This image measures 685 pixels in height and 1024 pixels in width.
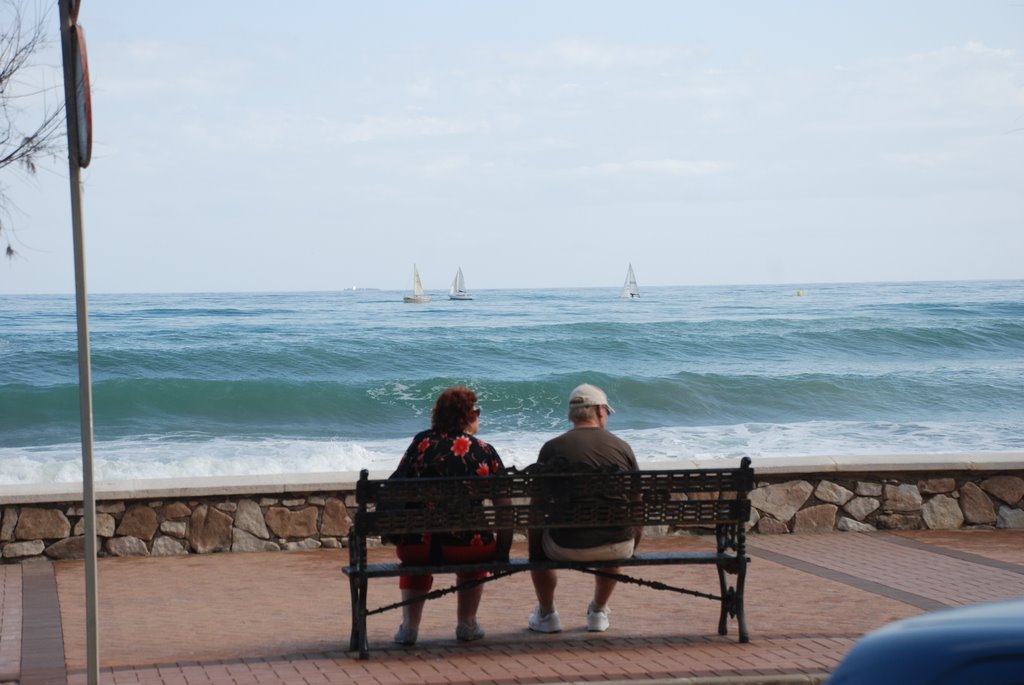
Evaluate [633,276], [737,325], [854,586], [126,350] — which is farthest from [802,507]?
[633,276]

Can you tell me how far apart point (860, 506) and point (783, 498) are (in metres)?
0.69

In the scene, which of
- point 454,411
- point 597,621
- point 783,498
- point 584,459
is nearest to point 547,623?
point 597,621

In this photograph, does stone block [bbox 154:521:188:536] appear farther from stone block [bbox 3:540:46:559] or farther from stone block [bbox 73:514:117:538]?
stone block [bbox 3:540:46:559]

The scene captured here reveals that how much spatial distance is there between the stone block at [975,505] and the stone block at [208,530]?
20.8 ft

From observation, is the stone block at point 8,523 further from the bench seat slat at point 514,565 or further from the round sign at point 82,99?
the round sign at point 82,99

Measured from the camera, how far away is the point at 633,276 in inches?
3393

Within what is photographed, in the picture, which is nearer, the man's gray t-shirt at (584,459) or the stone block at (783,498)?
the man's gray t-shirt at (584,459)

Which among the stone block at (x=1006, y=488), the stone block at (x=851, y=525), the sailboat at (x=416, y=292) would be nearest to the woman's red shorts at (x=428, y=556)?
the stone block at (x=851, y=525)

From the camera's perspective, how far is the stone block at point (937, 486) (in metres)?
10.8

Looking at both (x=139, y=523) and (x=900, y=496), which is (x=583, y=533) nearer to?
(x=139, y=523)

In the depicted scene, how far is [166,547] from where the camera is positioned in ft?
32.5

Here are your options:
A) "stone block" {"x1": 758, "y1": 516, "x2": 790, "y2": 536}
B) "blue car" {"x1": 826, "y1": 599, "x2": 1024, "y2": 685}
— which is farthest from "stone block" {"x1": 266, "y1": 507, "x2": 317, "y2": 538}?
"blue car" {"x1": 826, "y1": 599, "x2": 1024, "y2": 685}

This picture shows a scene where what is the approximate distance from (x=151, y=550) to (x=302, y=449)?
28.9ft

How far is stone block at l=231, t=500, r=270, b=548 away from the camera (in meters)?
9.97
